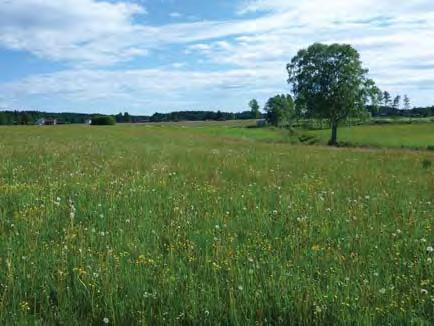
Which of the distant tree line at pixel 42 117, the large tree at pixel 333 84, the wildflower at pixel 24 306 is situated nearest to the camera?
the wildflower at pixel 24 306

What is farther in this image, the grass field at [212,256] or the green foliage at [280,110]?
the green foliage at [280,110]

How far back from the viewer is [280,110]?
509 feet

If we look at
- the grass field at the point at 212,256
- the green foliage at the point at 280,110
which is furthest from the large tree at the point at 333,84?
the green foliage at the point at 280,110

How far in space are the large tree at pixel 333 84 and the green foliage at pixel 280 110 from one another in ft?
268

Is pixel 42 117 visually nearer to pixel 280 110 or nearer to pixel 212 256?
pixel 280 110

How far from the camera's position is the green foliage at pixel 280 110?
15450cm

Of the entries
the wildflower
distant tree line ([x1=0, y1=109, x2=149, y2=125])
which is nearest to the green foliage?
distant tree line ([x1=0, y1=109, x2=149, y2=125])

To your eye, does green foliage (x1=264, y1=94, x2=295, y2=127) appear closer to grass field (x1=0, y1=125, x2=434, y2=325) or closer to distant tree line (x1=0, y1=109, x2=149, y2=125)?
distant tree line (x1=0, y1=109, x2=149, y2=125)

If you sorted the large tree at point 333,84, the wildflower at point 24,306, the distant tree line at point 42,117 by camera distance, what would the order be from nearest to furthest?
the wildflower at point 24,306
the large tree at point 333,84
the distant tree line at point 42,117

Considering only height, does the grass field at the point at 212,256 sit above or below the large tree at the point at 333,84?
below

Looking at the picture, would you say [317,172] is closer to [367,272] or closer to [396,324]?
[367,272]

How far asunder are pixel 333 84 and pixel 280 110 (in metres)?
87.4

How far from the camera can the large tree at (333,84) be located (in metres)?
Result: 67.5

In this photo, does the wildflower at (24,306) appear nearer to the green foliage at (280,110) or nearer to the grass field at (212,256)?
the grass field at (212,256)
